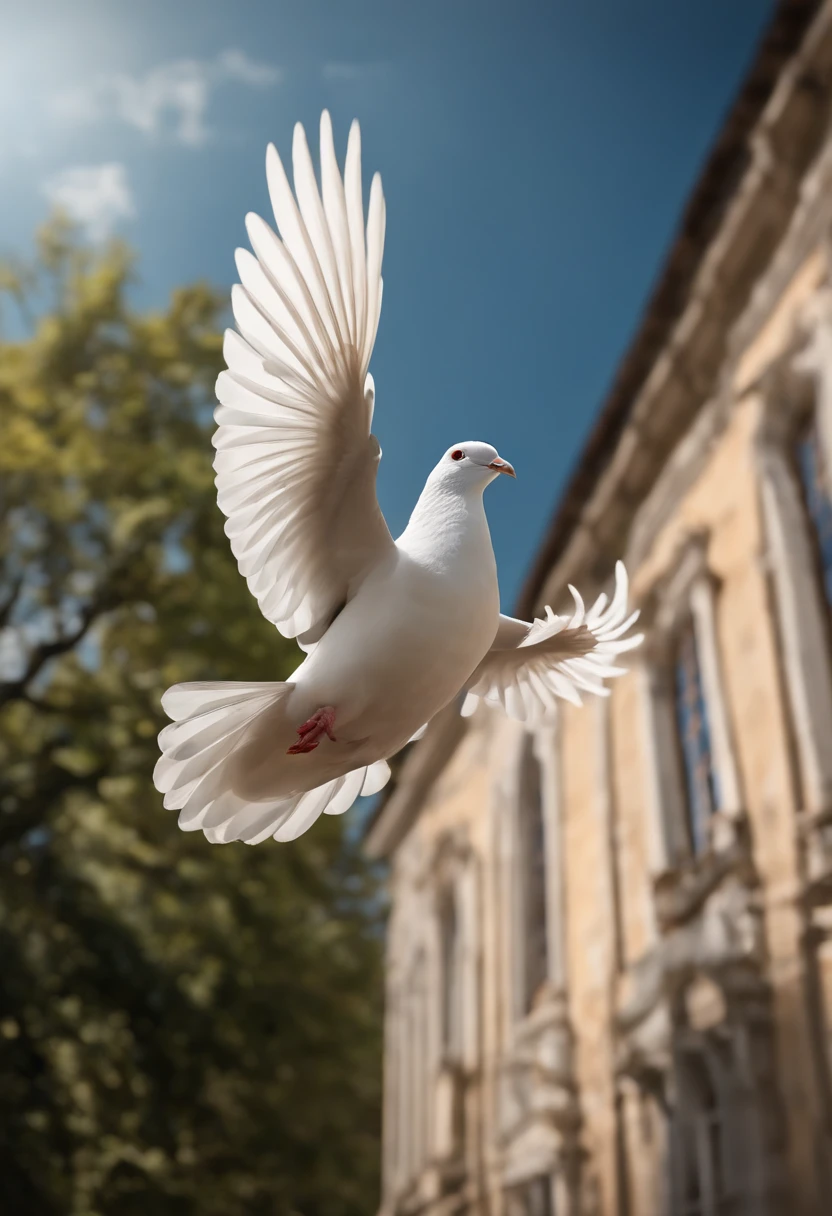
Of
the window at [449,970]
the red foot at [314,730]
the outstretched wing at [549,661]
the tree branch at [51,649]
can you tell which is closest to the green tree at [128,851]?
the tree branch at [51,649]

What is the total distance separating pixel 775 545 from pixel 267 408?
7.96 m

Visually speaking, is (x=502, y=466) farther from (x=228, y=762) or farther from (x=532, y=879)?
(x=532, y=879)

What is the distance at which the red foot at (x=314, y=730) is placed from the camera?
1.69m

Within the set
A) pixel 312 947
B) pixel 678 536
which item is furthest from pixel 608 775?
pixel 312 947

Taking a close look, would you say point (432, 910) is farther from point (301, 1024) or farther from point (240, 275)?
point (240, 275)

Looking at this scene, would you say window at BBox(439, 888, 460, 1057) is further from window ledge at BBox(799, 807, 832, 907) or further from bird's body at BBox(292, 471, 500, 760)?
bird's body at BBox(292, 471, 500, 760)

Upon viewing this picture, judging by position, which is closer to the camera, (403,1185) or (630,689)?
(630,689)

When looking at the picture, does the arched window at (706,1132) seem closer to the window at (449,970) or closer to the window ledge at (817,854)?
the window ledge at (817,854)

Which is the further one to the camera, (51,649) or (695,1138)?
(51,649)

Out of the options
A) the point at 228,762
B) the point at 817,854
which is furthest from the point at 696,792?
the point at 228,762

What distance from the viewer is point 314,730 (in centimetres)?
170

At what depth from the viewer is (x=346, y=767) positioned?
184 centimetres

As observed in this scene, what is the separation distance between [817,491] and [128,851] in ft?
29.2

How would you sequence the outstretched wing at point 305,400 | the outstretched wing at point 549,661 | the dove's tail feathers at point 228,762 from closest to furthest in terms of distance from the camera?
the outstretched wing at point 305,400, the dove's tail feathers at point 228,762, the outstretched wing at point 549,661
